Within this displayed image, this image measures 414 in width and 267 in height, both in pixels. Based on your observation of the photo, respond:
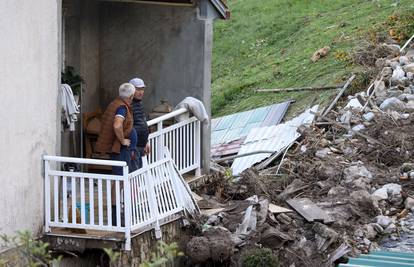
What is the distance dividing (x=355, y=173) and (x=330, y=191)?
807 mm

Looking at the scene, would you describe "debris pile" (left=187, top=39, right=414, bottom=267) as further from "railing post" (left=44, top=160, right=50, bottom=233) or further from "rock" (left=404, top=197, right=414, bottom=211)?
"railing post" (left=44, top=160, right=50, bottom=233)

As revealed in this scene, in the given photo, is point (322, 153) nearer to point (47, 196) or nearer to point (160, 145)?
point (160, 145)

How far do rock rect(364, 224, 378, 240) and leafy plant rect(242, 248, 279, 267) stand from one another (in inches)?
73.7

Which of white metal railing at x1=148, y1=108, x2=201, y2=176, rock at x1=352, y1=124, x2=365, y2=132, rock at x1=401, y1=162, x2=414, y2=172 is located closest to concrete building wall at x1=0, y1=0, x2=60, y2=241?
white metal railing at x1=148, y1=108, x2=201, y2=176

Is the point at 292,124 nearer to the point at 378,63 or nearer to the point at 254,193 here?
the point at 378,63

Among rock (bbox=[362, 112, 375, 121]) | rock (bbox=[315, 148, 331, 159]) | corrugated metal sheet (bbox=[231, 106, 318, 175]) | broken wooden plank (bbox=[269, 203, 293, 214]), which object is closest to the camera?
broken wooden plank (bbox=[269, 203, 293, 214])

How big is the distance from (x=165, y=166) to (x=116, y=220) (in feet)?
3.87

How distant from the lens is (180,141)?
16.1m

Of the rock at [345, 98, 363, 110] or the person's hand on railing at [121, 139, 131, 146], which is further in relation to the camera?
the rock at [345, 98, 363, 110]

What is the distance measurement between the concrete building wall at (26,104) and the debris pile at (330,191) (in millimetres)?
2255

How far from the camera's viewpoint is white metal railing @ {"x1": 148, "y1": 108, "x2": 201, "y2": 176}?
15.3 m

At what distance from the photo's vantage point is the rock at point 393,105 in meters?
18.8

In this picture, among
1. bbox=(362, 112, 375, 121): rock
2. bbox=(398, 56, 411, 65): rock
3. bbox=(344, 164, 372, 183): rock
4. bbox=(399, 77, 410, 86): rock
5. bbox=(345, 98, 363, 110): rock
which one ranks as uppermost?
bbox=(398, 56, 411, 65): rock

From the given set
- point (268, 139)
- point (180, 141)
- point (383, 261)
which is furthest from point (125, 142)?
point (268, 139)
